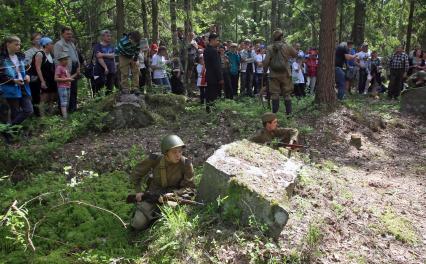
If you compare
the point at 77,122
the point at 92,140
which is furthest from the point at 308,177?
the point at 77,122

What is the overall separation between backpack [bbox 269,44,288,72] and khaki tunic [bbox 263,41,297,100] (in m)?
0.04

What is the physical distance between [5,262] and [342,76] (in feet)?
38.9

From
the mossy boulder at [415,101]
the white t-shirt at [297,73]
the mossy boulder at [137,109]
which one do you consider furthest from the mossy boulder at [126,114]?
the mossy boulder at [415,101]

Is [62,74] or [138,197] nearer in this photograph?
[138,197]

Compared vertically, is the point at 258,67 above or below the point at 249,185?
above

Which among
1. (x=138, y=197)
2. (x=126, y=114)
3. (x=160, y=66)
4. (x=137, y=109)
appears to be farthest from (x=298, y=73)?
(x=138, y=197)

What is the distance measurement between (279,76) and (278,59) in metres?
0.42

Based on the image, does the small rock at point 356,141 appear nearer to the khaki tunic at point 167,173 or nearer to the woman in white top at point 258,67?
the khaki tunic at point 167,173

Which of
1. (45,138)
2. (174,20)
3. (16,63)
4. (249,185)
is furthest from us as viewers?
(174,20)

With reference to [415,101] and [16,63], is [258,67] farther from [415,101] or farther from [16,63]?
[16,63]

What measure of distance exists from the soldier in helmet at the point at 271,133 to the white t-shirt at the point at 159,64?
23.0ft

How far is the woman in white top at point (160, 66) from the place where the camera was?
14477mm

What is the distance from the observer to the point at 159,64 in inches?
569

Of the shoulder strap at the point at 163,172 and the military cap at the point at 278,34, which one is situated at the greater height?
the military cap at the point at 278,34
